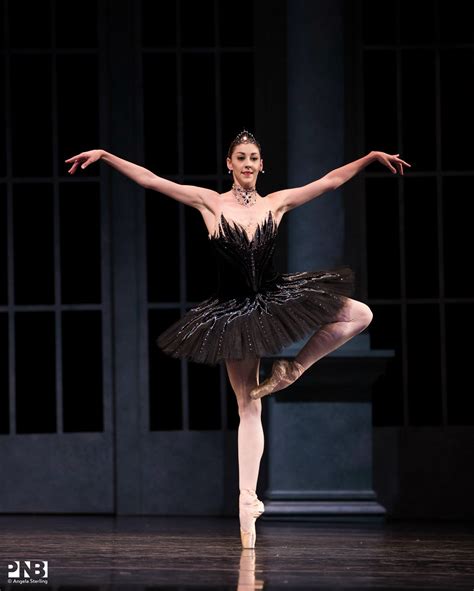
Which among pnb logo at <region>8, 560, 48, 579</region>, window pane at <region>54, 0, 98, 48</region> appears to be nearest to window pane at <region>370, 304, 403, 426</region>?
window pane at <region>54, 0, 98, 48</region>

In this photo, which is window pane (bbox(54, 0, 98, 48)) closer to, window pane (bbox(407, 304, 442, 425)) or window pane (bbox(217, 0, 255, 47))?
window pane (bbox(217, 0, 255, 47))

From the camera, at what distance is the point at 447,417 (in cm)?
600

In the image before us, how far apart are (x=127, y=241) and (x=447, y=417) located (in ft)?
5.97

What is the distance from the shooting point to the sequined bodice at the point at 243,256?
4285 mm

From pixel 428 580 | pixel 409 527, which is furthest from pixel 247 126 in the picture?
pixel 428 580

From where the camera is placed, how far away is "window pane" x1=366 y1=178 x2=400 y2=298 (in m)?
6.07

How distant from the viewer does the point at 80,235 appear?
20.0 feet

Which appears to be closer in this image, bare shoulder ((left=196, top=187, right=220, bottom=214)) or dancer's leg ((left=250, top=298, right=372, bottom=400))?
dancer's leg ((left=250, top=298, right=372, bottom=400))

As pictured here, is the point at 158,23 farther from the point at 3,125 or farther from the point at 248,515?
the point at 248,515

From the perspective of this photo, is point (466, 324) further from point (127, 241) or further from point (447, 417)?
point (127, 241)

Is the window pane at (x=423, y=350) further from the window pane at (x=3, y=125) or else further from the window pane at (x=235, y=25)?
the window pane at (x=3, y=125)

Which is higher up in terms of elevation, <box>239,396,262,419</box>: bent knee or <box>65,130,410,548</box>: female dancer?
<box>65,130,410,548</box>: female dancer

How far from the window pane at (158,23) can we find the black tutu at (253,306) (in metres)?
2.08

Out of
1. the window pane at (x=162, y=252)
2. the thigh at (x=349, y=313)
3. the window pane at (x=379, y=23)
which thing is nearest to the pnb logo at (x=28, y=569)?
the thigh at (x=349, y=313)
